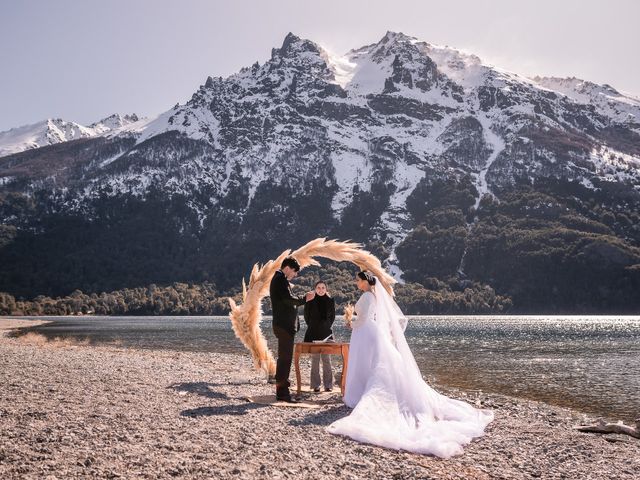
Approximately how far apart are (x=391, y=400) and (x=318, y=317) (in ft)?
15.5

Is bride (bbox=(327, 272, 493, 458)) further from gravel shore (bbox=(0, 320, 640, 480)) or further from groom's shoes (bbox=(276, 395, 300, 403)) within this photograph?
groom's shoes (bbox=(276, 395, 300, 403))

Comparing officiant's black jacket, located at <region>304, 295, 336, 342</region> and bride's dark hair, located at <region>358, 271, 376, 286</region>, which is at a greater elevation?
bride's dark hair, located at <region>358, 271, 376, 286</region>

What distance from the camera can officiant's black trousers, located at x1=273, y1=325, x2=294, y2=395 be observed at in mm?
15781

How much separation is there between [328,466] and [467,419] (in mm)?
5443

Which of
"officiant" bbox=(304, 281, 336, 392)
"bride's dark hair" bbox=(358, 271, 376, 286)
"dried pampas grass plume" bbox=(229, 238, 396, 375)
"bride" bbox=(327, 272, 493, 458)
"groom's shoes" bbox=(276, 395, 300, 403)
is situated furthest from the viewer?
"dried pampas grass plume" bbox=(229, 238, 396, 375)

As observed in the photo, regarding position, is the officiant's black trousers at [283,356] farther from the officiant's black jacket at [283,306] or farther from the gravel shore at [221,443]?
the gravel shore at [221,443]

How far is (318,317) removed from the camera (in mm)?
17531

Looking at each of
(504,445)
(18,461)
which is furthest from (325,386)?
(18,461)

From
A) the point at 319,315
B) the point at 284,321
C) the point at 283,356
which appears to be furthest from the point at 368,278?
the point at 283,356

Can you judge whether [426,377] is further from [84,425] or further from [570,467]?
[84,425]

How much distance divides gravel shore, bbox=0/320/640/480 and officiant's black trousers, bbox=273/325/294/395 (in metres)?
1.11

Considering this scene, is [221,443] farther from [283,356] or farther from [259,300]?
[259,300]

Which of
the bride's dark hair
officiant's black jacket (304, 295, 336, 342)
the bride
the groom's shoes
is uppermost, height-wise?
the bride's dark hair

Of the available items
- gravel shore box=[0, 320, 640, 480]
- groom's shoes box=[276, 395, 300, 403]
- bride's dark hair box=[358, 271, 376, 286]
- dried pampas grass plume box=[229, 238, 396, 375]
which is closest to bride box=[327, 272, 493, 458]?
bride's dark hair box=[358, 271, 376, 286]
